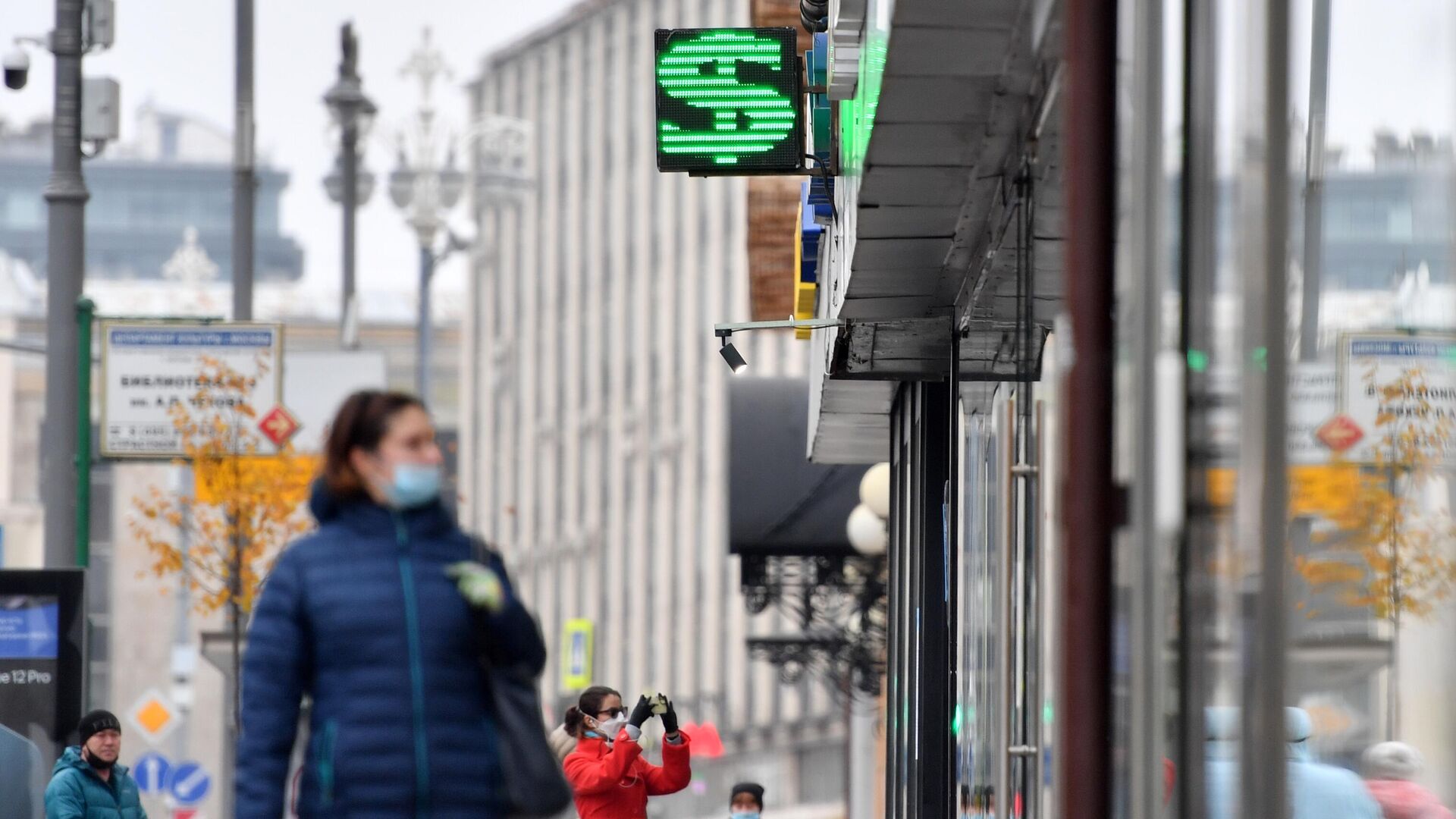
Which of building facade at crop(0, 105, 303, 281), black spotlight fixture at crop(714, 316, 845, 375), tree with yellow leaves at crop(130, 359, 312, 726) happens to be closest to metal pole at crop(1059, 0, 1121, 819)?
black spotlight fixture at crop(714, 316, 845, 375)

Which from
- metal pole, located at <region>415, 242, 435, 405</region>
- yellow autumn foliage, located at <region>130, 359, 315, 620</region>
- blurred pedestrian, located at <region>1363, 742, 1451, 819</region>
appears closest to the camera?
blurred pedestrian, located at <region>1363, 742, 1451, 819</region>

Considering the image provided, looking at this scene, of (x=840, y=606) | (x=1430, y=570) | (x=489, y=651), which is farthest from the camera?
(x=840, y=606)

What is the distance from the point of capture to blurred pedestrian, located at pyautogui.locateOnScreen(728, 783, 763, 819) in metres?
12.8

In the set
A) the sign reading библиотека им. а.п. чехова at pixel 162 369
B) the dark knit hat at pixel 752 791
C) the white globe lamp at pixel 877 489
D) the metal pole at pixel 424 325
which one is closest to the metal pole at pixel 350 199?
the metal pole at pixel 424 325

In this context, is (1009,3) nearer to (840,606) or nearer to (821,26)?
(821,26)

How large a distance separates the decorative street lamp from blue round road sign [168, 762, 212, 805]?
4.86 meters

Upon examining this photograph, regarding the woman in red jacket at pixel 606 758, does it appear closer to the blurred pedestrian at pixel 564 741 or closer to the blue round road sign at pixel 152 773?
the blurred pedestrian at pixel 564 741

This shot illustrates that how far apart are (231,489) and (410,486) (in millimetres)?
18201

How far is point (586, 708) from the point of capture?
32.1 feet

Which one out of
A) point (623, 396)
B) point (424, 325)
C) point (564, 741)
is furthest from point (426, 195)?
point (623, 396)

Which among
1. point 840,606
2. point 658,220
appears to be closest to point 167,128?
point 658,220

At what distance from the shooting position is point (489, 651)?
482 centimetres

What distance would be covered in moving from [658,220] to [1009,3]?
82.5 meters

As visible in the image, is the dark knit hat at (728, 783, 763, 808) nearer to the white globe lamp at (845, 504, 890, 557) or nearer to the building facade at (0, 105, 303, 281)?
the white globe lamp at (845, 504, 890, 557)
